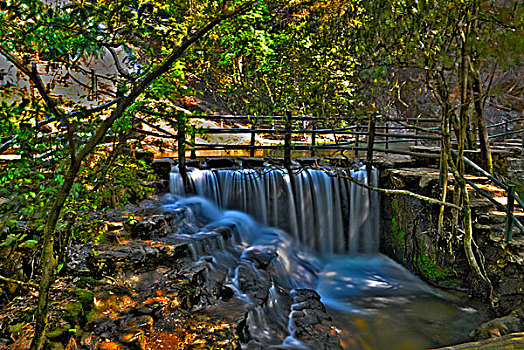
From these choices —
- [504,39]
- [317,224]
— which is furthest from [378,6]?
[317,224]

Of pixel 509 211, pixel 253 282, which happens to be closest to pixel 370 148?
pixel 509 211

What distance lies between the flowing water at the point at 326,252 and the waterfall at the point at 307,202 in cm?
2

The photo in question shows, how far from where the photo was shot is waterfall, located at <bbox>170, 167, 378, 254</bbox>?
794cm

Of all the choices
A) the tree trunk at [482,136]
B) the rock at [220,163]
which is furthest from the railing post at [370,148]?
the rock at [220,163]

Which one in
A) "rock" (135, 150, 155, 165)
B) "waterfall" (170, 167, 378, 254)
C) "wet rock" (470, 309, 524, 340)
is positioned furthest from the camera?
"waterfall" (170, 167, 378, 254)

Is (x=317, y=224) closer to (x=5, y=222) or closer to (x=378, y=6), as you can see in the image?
(x=378, y=6)

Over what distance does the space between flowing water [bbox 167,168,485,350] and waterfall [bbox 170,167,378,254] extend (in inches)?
0.9

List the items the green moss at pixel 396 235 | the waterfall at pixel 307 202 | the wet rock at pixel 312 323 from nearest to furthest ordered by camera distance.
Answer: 1. the wet rock at pixel 312 323
2. the green moss at pixel 396 235
3. the waterfall at pixel 307 202

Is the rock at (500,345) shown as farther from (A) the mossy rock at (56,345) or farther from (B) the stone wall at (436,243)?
(B) the stone wall at (436,243)

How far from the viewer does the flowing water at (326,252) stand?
5098 mm

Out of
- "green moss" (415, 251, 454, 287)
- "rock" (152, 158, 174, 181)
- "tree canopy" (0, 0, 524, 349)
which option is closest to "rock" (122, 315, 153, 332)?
"tree canopy" (0, 0, 524, 349)

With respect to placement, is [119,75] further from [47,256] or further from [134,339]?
[134,339]

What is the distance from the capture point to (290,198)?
26.5ft

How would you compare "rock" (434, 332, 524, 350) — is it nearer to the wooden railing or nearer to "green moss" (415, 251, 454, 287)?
the wooden railing
